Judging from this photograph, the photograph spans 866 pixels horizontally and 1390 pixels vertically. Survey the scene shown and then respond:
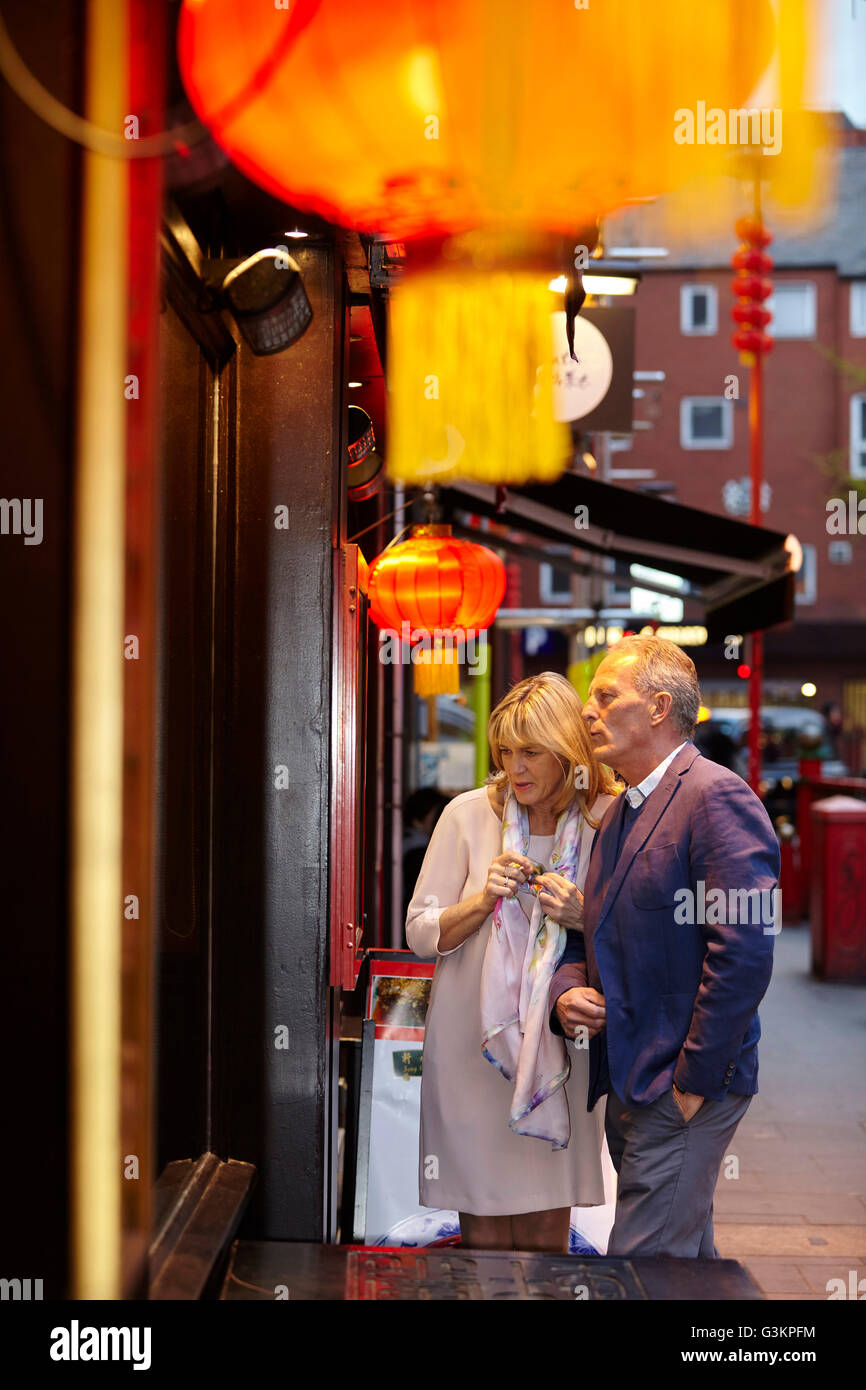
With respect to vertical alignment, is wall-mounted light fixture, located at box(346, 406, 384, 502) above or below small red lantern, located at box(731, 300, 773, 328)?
below

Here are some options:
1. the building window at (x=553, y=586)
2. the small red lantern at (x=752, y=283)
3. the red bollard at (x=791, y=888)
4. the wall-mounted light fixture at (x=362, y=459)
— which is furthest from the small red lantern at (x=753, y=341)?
the building window at (x=553, y=586)

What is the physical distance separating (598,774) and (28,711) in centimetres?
202

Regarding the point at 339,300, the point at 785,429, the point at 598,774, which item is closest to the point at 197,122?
the point at 339,300

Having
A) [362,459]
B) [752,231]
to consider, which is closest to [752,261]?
[752,231]

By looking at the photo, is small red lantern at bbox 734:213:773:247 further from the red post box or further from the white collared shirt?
the white collared shirt

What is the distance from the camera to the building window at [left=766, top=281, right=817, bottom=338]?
3547cm

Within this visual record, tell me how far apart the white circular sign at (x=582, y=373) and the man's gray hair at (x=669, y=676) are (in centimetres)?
593

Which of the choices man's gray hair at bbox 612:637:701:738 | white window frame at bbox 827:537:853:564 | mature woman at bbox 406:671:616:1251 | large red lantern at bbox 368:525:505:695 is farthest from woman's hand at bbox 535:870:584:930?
white window frame at bbox 827:537:853:564

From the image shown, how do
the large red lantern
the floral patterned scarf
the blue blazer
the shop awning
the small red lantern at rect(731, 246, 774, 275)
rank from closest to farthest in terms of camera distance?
the blue blazer < the floral patterned scarf < the large red lantern < the shop awning < the small red lantern at rect(731, 246, 774, 275)

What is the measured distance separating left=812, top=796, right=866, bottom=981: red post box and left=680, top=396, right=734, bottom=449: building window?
84.6 feet

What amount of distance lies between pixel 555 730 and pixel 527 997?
0.74 m

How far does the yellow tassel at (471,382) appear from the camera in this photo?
4.36 metres

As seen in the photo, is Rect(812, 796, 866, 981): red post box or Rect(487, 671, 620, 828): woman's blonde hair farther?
A: Rect(812, 796, 866, 981): red post box

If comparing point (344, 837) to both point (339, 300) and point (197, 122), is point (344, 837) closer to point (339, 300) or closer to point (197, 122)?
point (339, 300)
